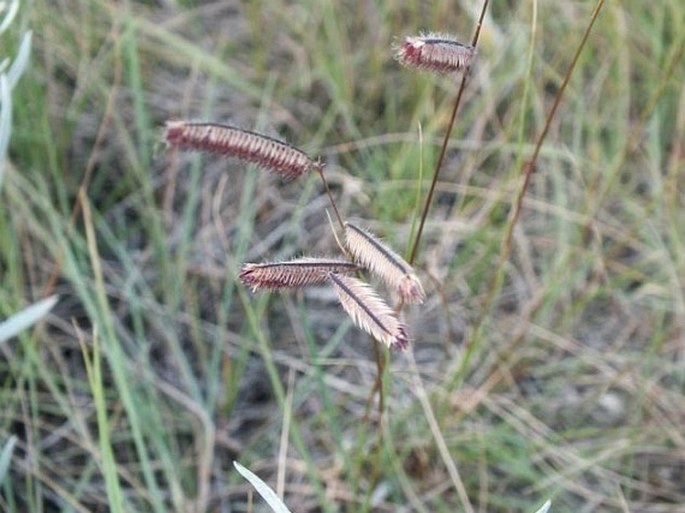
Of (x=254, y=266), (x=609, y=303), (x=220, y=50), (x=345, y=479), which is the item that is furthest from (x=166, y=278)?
(x=254, y=266)

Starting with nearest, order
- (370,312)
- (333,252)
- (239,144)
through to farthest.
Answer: (370,312), (239,144), (333,252)

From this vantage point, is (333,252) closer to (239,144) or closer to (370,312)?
(239,144)

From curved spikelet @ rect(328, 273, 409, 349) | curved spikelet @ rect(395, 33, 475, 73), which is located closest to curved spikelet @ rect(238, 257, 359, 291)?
curved spikelet @ rect(328, 273, 409, 349)

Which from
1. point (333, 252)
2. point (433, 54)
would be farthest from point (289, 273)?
point (333, 252)

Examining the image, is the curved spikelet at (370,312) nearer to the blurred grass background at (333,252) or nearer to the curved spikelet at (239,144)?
the curved spikelet at (239,144)

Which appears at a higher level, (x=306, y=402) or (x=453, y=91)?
(x=453, y=91)

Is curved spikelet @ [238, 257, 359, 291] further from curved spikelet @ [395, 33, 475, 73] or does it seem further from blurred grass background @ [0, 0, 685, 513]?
blurred grass background @ [0, 0, 685, 513]

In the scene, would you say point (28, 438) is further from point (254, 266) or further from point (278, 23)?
point (278, 23)
